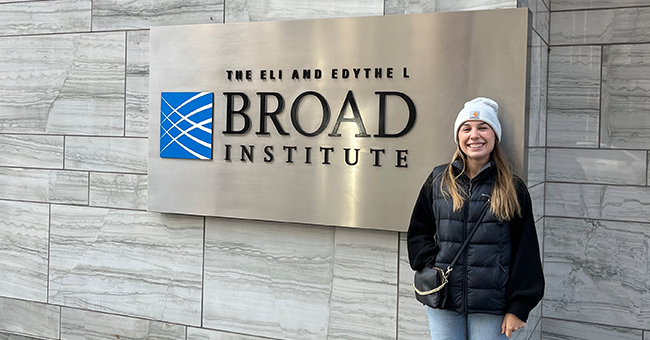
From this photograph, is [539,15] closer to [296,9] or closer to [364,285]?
[296,9]

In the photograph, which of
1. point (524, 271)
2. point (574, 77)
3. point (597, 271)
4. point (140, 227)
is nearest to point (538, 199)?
point (597, 271)

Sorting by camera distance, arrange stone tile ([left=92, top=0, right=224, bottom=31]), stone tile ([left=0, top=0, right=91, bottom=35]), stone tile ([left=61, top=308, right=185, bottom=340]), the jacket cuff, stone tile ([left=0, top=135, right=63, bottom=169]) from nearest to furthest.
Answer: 1. the jacket cuff
2. stone tile ([left=92, top=0, right=224, bottom=31])
3. stone tile ([left=61, top=308, right=185, bottom=340])
4. stone tile ([left=0, top=0, right=91, bottom=35])
5. stone tile ([left=0, top=135, right=63, bottom=169])

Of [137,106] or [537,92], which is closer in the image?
[537,92]

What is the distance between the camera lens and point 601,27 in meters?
5.02

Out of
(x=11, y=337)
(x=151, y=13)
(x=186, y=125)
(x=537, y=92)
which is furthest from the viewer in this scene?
(x=11, y=337)

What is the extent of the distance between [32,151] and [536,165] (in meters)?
4.35

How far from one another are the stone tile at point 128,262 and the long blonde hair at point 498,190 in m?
2.32

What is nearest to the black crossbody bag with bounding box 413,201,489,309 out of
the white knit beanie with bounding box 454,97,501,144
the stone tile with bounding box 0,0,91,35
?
the white knit beanie with bounding box 454,97,501,144

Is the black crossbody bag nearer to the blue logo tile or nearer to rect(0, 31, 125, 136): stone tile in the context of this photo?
the blue logo tile

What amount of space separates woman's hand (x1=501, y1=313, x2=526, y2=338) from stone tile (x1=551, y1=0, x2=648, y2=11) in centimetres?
276

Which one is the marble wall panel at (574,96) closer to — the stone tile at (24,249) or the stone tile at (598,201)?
the stone tile at (598,201)

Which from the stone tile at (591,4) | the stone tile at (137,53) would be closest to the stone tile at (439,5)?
the stone tile at (591,4)

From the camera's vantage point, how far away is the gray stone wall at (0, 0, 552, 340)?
4.74 metres

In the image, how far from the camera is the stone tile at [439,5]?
4309 mm
